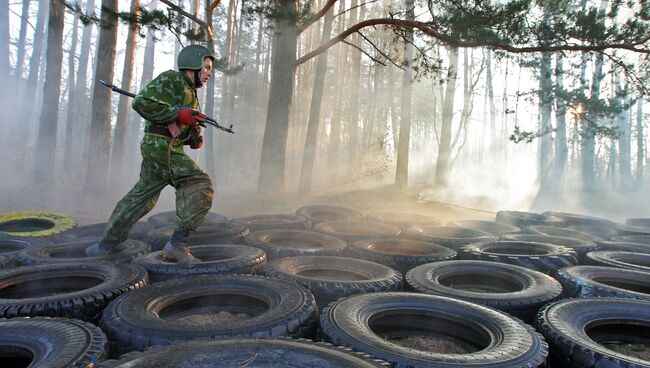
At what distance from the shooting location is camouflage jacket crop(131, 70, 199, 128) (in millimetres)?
3752

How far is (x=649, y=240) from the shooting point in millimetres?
5992

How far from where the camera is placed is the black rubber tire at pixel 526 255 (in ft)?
14.0

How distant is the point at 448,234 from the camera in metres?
6.28

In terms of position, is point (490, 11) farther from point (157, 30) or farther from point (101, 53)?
point (101, 53)

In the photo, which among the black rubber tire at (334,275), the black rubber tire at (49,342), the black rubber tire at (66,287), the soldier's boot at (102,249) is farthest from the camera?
the soldier's boot at (102,249)

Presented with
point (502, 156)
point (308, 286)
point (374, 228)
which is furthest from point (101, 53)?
point (502, 156)

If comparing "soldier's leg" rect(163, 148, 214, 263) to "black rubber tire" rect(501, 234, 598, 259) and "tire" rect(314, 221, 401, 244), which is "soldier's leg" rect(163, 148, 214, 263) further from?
"black rubber tire" rect(501, 234, 598, 259)

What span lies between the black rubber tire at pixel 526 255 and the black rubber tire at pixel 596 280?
30cm

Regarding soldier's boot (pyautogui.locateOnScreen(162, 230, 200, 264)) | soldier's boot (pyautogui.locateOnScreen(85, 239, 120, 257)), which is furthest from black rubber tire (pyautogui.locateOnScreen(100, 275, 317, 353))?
soldier's boot (pyautogui.locateOnScreen(85, 239, 120, 257))

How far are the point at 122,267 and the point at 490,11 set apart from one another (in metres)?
7.80

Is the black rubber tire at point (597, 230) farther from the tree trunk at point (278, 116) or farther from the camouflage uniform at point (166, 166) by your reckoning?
Answer: the tree trunk at point (278, 116)

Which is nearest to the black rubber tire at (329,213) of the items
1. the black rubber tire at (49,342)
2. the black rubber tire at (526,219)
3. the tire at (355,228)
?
the tire at (355,228)

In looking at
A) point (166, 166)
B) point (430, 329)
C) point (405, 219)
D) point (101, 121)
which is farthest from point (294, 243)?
point (101, 121)

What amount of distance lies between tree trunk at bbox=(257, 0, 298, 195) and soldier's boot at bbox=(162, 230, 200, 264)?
27.1ft
